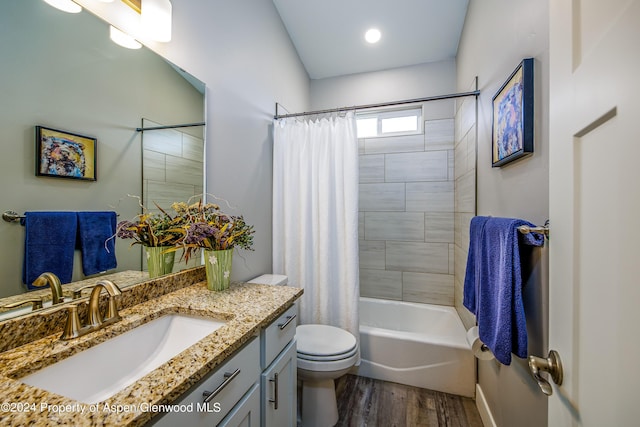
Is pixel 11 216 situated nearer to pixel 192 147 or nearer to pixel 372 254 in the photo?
pixel 192 147

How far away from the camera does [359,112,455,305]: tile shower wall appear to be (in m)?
2.64

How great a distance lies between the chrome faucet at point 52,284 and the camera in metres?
0.80

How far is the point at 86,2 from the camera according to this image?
0.92m

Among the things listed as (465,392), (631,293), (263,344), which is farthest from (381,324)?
(631,293)

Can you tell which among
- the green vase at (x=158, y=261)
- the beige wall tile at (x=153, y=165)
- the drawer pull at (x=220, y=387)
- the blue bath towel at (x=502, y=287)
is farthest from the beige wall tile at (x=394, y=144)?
the drawer pull at (x=220, y=387)

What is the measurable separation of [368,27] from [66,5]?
2.18 m

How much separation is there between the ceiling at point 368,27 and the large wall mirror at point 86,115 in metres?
1.51

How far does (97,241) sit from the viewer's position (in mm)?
974

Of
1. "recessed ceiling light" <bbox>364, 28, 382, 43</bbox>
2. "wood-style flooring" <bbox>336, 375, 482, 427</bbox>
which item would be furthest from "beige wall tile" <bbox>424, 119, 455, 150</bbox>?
"wood-style flooring" <bbox>336, 375, 482, 427</bbox>

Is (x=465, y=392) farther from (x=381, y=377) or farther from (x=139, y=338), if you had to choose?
(x=139, y=338)

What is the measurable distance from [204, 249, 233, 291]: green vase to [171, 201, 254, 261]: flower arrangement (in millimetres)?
32

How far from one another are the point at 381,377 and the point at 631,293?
2.01 metres

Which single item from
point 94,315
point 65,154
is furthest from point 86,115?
point 94,315

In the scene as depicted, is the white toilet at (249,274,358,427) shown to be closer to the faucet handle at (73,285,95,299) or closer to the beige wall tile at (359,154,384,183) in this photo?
the faucet handle at (73,285,95,299)
